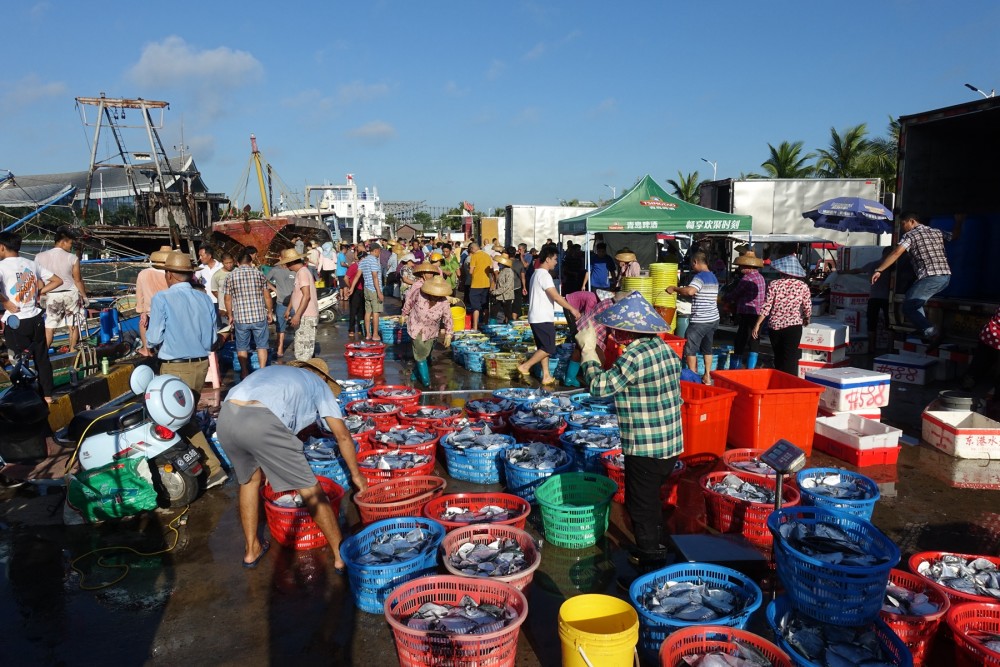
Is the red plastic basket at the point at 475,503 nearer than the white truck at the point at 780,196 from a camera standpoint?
Yes

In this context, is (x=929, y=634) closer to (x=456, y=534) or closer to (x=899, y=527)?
(x=899, y=527)

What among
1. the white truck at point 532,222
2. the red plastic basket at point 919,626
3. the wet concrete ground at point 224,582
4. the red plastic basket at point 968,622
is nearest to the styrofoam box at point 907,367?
the wet concrete ground at point 224,582

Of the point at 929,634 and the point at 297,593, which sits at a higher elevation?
the point at 929,634

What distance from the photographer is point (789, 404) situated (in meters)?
5.89

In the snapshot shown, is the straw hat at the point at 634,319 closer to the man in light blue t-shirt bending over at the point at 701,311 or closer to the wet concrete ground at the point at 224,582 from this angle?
the wet concrete ground at the point at 224,582

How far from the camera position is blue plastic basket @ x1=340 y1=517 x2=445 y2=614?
3576 millimetres

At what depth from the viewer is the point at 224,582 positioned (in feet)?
13.3

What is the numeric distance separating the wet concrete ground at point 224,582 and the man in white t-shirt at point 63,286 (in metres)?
3.52

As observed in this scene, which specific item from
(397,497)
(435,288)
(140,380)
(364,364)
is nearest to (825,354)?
(435,288)

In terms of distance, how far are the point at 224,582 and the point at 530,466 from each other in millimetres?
2391

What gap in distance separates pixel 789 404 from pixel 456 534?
3700mm

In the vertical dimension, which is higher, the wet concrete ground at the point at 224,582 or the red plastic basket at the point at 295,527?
the red plastic basket at the point at 295,527

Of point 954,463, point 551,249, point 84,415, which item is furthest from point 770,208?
point 84,415

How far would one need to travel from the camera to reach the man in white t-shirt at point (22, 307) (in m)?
6.73
